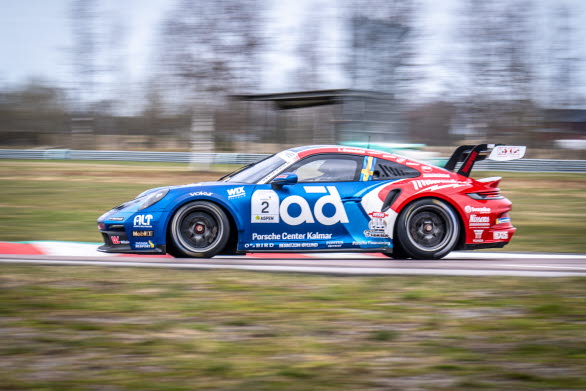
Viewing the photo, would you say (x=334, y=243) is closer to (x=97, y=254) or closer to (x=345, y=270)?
(x=345, y=270)

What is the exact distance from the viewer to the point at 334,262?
680cm

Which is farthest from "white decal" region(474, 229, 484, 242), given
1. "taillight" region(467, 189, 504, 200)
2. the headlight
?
the headlight

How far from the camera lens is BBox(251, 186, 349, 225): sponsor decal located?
22.3ft

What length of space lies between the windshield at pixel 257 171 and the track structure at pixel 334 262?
837mm

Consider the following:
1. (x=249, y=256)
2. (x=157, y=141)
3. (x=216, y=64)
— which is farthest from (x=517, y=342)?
(x=157, y=141)

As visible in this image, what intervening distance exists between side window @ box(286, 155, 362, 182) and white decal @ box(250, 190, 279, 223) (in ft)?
1.34

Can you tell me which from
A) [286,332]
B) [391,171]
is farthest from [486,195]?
[286,332]

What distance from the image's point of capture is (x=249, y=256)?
7.16m

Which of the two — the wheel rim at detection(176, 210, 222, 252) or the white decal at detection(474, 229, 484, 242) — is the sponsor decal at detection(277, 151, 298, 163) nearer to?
the wheel rim at detection(176, 210, 222, 252)

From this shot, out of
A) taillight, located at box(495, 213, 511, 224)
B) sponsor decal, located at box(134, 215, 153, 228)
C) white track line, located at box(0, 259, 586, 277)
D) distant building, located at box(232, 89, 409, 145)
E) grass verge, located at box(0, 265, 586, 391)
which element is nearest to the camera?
grass verge, located at box(0, 265, 586, 391)

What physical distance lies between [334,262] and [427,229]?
112 cm

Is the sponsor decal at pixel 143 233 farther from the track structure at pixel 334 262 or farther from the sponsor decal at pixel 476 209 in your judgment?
the sponsor decal at pixel 476 209

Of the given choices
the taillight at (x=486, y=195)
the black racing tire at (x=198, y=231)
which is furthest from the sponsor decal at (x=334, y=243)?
the taillight at (x=486, y=195)

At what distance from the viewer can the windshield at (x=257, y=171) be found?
7.07 meters
